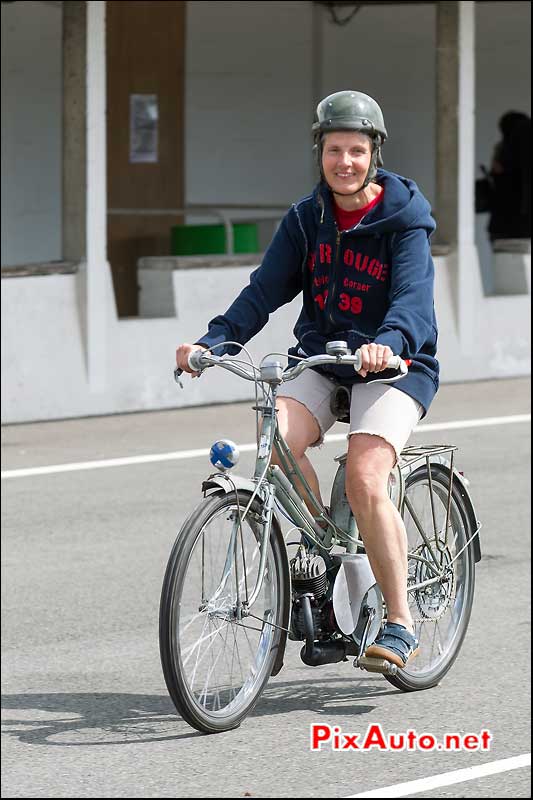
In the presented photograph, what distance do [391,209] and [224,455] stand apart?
394 millimetres

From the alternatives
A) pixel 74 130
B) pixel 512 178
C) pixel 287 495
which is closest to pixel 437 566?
pixel 287 495

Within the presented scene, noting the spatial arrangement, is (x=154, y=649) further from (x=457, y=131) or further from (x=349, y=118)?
(x=349, y=118)

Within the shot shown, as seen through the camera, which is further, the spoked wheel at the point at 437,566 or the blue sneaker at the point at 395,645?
the spoked wheel at the point at 437,566

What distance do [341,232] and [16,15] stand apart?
17.6 meters

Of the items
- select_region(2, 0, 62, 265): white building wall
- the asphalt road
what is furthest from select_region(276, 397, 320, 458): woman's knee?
select_region(2, 0, 62, 265): white building wall

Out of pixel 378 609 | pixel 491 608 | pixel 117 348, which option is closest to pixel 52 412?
pixel 117 348

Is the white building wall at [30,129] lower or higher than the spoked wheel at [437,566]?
higher

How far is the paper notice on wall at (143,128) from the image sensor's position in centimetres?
2056

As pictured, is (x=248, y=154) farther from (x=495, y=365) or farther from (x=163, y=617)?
(x=163, y=617)

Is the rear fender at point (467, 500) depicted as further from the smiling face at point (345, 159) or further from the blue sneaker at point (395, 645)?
the smiling face at point (345, 159)

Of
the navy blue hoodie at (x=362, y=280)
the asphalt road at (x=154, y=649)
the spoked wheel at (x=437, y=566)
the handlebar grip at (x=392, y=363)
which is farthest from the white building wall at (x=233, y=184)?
the handlebar grip at (x=392, y=363)

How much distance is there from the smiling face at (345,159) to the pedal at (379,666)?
0.72 meters

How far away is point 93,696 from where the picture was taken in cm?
1132

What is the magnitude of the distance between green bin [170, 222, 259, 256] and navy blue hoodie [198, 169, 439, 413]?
16997 mm
